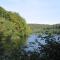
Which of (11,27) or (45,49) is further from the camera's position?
(11,27)

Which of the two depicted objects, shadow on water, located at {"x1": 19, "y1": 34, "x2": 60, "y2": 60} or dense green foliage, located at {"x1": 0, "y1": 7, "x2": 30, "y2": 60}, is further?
dense green foliage, located at {"x1": 0, "y1": 7, "x2": 30, "y2": 60}

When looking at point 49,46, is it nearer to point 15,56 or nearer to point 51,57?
point 51,57

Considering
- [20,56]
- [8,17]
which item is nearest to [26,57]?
[20,56]

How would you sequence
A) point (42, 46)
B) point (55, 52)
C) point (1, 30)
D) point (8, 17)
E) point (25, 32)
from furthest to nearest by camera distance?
1. point (25, 32)
2. point (8, 17)
3. point (1, 30)
4. point (42, 46)
5. point (55, 52)

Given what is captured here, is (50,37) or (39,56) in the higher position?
(50,37)

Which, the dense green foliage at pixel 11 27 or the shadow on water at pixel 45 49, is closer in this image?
the shadow on water at pixel 45 49

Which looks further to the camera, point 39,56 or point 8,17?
point 8,17

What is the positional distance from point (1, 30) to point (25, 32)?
55.3ft

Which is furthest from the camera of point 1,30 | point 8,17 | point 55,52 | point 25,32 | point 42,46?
point 25,32

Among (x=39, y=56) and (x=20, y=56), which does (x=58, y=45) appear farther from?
(x=20, y=56)

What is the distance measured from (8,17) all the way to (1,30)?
9.67 m

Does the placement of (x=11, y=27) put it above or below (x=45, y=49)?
below

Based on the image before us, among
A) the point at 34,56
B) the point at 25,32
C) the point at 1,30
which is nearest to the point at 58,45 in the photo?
the point at 34,56

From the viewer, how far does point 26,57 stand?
8078 mm
